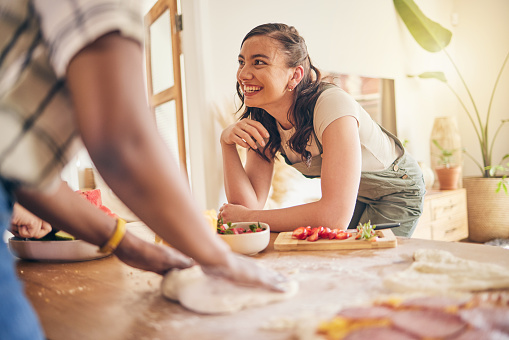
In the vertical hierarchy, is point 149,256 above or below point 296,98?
below

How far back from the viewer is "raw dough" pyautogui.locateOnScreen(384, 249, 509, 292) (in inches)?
Answer: 24.4

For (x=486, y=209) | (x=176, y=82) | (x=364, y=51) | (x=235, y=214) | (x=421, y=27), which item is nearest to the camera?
(x=235, y=214)

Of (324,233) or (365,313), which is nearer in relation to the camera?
(365,313)

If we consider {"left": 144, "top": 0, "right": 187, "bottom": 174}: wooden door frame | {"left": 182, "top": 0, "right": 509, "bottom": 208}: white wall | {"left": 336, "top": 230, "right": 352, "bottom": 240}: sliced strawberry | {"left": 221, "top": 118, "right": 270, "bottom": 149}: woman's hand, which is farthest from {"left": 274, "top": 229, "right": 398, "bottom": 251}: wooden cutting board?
{"left": 144, "top": 0, "right": 187, "bottom": 174}: wooden door frame

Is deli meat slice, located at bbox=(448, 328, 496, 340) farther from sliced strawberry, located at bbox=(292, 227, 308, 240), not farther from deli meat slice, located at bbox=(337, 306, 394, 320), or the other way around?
sliced strawberry, located at bbox=(292, 227, 308, 240)

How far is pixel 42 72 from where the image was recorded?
52cm

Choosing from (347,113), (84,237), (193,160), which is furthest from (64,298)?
(193,160)

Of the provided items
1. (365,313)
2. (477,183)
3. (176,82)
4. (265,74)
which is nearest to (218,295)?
(365,313)

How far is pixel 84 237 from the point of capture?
2.49 feet

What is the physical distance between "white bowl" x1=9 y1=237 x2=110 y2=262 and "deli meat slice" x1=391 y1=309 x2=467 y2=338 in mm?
685

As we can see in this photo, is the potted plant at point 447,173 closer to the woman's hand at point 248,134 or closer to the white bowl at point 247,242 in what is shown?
the woman's hand at point 248,134

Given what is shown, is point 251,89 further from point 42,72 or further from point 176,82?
point 42,72

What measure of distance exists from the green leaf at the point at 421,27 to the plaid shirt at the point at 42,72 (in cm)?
375

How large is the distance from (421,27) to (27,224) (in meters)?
3.71
